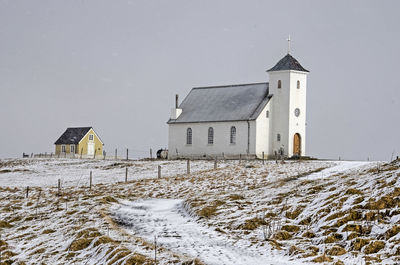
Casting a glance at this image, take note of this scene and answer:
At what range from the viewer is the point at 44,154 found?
87.4 meters

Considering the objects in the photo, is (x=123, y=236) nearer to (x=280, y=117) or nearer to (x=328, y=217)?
(x=328, y=217)

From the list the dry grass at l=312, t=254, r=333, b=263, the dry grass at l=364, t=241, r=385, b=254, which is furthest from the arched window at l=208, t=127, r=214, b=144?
the dry grass at l=312, t=254, r=333, b=263

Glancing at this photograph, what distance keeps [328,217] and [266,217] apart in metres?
2.38

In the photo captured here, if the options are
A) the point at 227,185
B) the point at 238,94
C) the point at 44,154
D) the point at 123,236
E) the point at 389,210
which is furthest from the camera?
the point at 44,154

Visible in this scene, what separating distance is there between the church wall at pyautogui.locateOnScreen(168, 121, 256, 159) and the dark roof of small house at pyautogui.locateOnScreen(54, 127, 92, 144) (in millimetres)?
28091

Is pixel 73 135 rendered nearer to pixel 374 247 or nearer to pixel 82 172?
pixel 82 172

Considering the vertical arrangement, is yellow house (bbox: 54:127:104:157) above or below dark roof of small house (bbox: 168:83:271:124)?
below

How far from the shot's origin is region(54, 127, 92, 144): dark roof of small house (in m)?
89.2

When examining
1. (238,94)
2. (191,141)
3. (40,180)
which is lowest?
(40,180)

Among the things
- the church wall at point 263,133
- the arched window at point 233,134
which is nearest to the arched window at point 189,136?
the arched window at point 233,134

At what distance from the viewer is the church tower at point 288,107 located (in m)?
58.0

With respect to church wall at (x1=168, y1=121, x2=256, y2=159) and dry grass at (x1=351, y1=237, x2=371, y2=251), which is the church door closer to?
church wall at (x1=168, y1=121, x2=256, y2=159)

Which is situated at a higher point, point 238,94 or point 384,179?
point 238,94

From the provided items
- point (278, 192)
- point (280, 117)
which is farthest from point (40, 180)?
point (278, 192)
